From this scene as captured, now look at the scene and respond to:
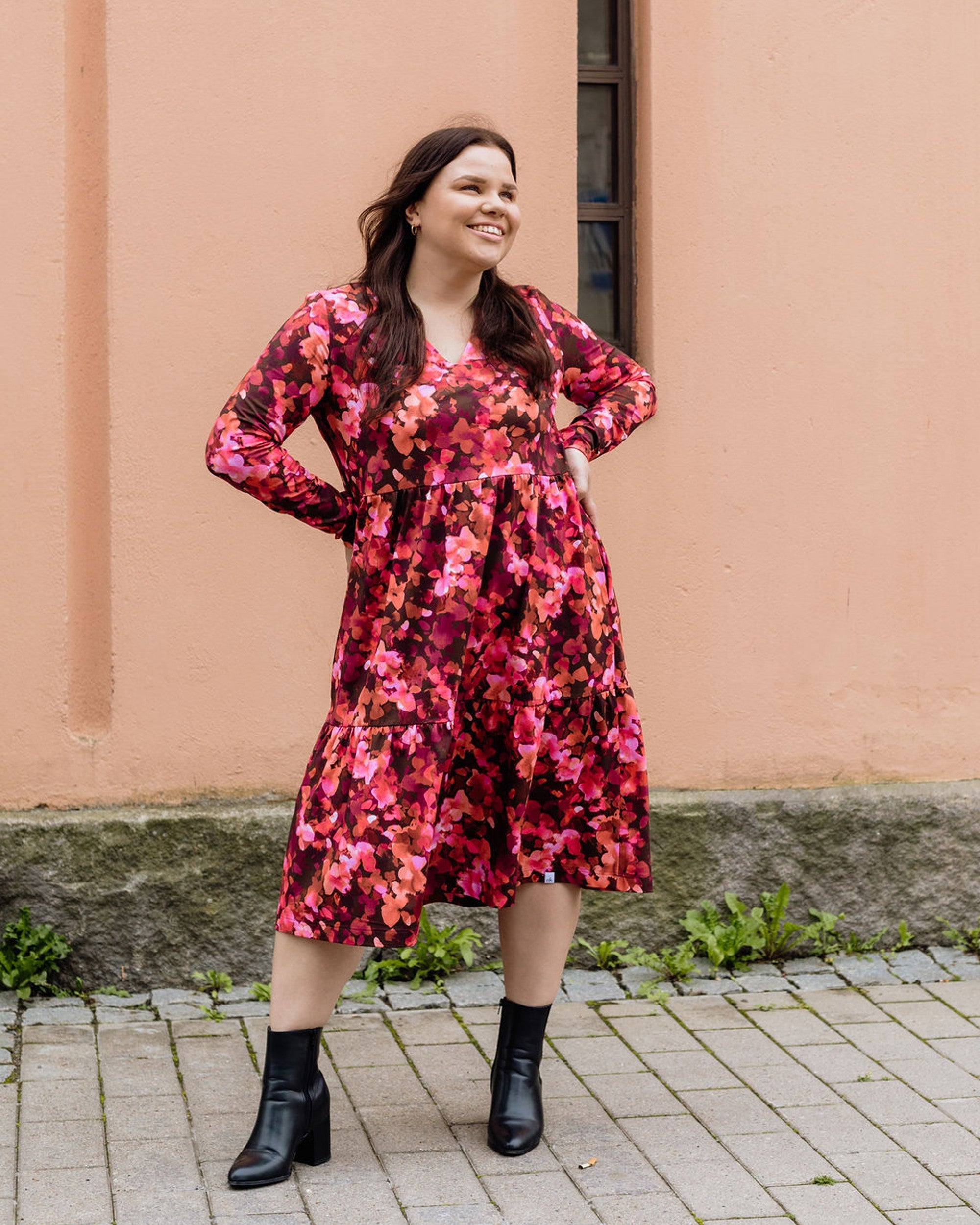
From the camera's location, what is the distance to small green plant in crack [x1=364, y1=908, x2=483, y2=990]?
4301 millimetres

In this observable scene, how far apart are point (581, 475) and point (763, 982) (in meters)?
1.81

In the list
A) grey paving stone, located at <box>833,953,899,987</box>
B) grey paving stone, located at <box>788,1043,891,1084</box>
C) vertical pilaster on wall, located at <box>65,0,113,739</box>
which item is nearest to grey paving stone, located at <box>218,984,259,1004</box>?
vertical pilaster on wall, located at <box>65,0,113,739</box>

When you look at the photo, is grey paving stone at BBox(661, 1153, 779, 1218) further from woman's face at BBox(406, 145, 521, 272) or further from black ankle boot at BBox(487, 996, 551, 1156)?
woman's face at BBox(406, 145, 521, 272)

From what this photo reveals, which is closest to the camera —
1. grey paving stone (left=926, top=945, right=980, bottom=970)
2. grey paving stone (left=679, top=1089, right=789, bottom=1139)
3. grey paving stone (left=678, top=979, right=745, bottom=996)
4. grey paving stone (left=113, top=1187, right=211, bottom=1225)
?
grey paving stone (left=113, top=1187, right=211, bottom=1225)

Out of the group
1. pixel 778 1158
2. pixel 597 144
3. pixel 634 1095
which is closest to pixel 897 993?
pixel 634 1095

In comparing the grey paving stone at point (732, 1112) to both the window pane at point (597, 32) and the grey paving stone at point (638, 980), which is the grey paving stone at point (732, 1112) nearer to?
the grey paving stone at point (638, 980)

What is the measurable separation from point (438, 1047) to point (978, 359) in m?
2.51

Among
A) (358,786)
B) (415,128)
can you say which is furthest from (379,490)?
(415,128)

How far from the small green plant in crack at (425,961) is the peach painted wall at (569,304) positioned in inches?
21.6

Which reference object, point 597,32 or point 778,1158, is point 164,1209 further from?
point 597,32

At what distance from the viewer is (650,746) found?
4.52 m

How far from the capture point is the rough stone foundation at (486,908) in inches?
165

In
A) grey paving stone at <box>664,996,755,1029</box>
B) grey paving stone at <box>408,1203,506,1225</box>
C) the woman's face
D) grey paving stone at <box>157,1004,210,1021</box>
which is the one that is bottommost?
grey paving stone at <box>408,1203,506,1225</box>

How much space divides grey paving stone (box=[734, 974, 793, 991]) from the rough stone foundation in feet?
0.81
